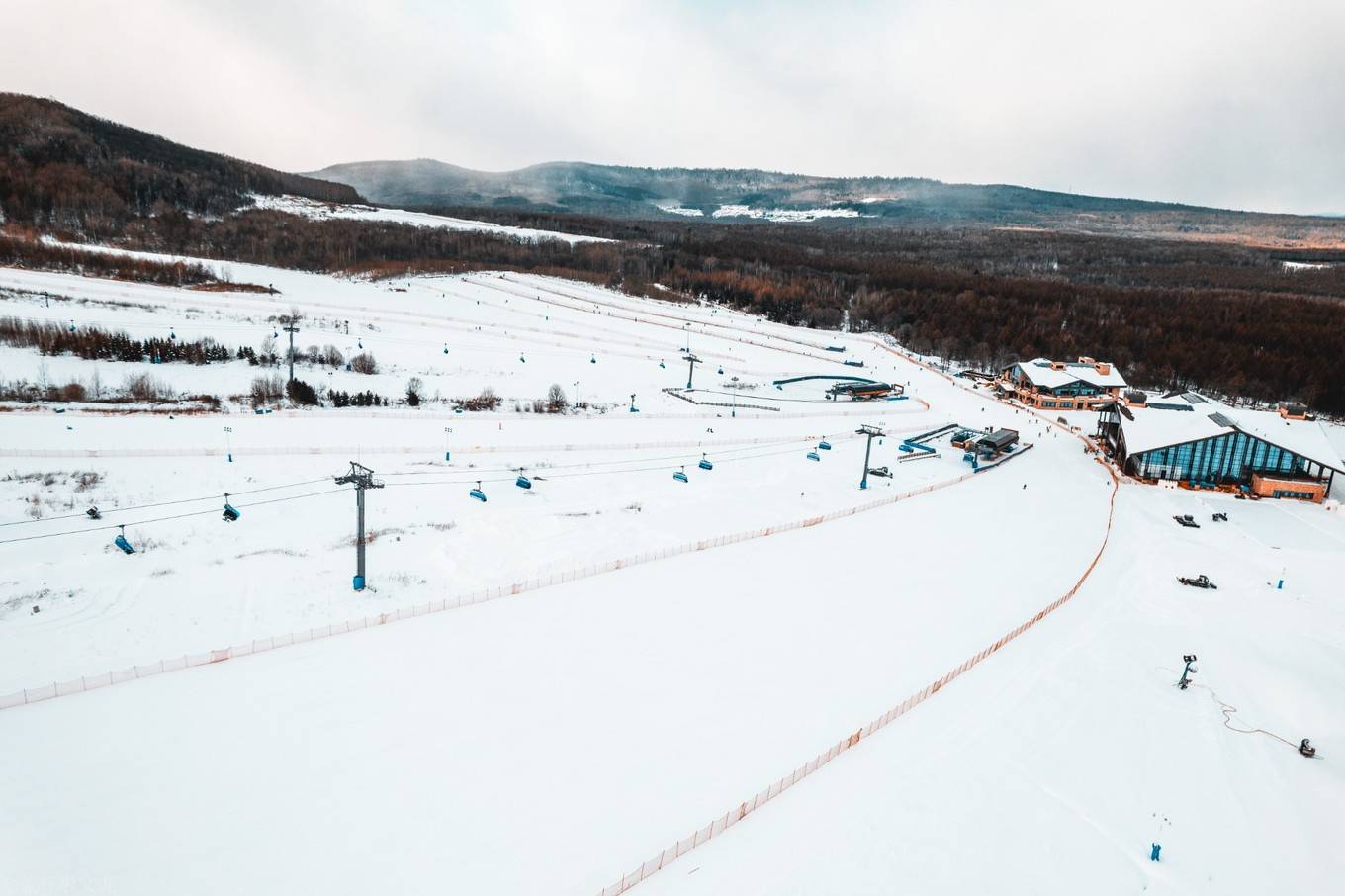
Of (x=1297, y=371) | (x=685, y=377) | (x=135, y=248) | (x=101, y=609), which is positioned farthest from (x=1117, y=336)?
(x=135, y=248)

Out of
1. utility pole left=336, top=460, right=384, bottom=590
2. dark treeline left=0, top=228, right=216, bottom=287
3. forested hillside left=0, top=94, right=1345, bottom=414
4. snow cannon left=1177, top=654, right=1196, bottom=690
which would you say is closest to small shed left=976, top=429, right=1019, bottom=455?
snow cannon left=1177, top=654, right=1196, bottom=690

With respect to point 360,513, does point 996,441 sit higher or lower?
higher

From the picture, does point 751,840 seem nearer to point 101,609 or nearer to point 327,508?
point 101,609

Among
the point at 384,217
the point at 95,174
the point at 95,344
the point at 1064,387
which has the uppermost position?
the point at 384,217

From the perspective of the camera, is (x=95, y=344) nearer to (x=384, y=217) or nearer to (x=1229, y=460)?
(x=1229, y=460)

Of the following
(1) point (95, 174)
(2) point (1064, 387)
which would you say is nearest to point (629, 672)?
(2) point (1064, 387)

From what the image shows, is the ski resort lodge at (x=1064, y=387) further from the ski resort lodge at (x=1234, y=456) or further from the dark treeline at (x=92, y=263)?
the dark treeline at (x=92, y=263)
